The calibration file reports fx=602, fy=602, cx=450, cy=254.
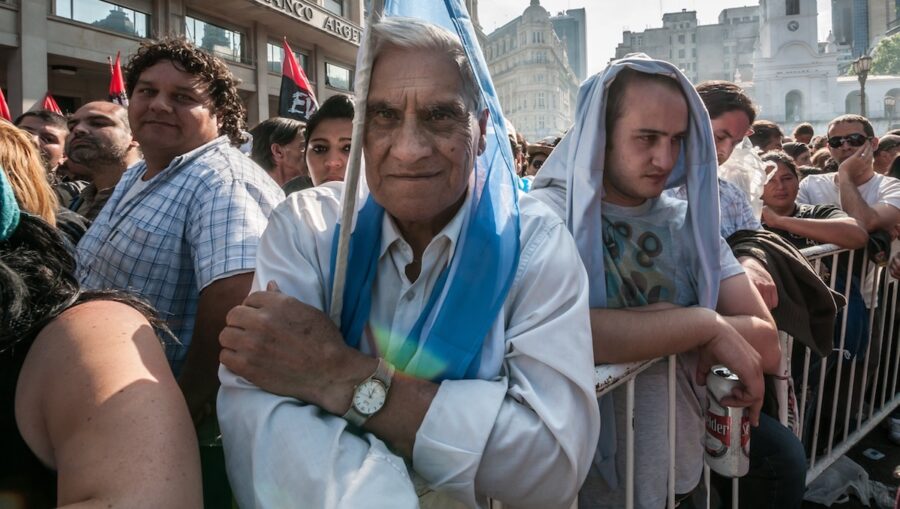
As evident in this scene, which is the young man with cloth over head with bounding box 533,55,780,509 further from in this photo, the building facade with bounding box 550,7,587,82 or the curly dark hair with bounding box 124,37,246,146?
the building facade with bounding box 550,7,587,82

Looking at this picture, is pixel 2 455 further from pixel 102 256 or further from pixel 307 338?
pixel 102 256

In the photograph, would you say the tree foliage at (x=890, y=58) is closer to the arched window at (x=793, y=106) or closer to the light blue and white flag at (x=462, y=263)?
the arched window at (x=793, y=106)

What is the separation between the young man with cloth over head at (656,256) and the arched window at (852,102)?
254 ft

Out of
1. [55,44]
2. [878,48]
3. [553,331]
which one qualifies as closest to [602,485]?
[553,331]

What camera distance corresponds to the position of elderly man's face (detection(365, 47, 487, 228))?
4.44 ft

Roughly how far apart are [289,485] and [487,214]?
72cm

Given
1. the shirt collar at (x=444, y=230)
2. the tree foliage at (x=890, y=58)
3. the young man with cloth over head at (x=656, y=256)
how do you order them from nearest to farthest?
the shirt collar at (x=444, y=230) < the young man with cloth over head at (x=656, y=256) < the tree foliage at (x=890, y=58)

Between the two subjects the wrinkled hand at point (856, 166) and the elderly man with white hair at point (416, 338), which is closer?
the elderly man with white hair at point (416, 338)

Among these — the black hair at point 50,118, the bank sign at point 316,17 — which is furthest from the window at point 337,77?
the black hair at point 50,118

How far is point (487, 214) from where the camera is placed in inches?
56.3

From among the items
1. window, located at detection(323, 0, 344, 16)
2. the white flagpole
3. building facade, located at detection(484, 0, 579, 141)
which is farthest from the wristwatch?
building facade, located at detection(484, 0, 579, 141)

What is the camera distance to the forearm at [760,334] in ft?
6.38

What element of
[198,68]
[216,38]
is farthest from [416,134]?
[216,38]

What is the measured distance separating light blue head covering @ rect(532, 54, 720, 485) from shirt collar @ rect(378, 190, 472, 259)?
1.76 ft
